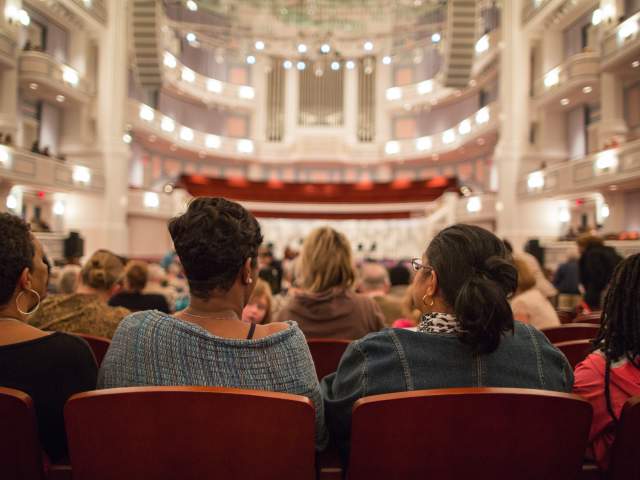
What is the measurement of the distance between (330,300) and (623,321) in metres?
1.62

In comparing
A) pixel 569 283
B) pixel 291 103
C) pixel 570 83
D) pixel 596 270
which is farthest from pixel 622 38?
pixel 291 103

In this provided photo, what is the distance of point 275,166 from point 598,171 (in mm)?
14355

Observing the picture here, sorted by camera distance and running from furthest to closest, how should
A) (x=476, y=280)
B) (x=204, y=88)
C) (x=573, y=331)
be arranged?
(x=204, y=88) < (x=573, y=331) < (x=476, y=280)

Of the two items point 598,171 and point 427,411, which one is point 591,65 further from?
point 427,411

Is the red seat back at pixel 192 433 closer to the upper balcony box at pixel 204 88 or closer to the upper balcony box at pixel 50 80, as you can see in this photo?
the upper balcony box at pixel 50 80

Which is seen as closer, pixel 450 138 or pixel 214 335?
pixel 214 335

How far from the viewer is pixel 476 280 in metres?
1.42

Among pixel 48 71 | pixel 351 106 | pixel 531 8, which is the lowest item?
pixel 48 71

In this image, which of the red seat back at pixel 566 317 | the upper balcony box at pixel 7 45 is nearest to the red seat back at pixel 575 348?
the red seat back at pixel 566 317

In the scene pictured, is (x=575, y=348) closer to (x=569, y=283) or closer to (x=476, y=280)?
(x=476, y=280)

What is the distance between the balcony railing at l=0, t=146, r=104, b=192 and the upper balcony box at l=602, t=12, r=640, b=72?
12428mm

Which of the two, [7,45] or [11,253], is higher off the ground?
[7,45]

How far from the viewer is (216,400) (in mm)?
1176

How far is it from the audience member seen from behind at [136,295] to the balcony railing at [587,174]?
939 centimetres
